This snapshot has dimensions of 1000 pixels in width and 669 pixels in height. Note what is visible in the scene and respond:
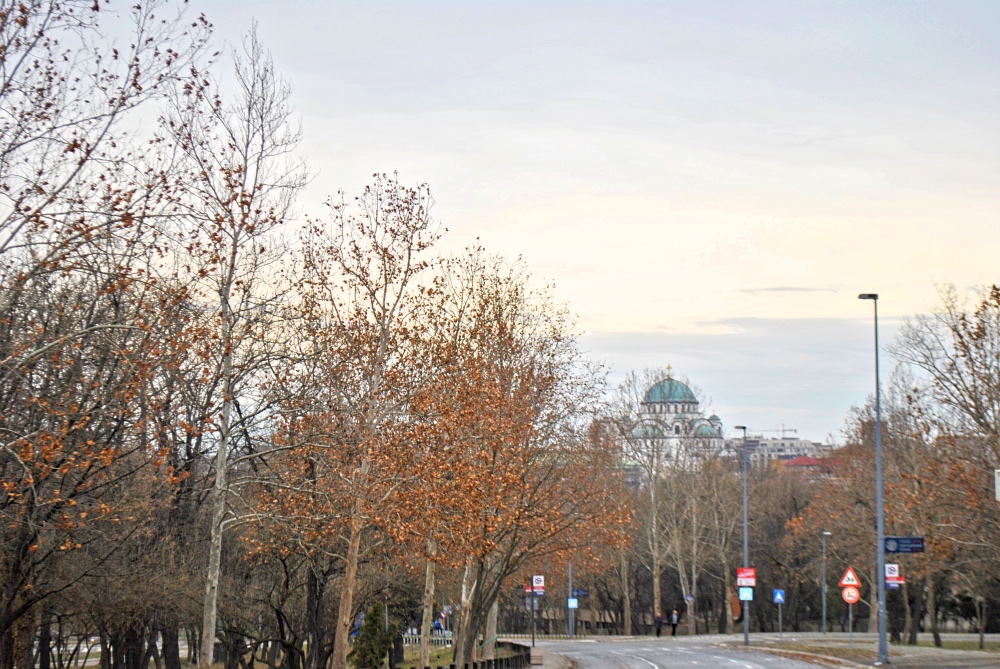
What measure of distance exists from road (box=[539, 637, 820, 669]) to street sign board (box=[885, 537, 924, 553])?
4701mm

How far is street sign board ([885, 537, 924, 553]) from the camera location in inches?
1281

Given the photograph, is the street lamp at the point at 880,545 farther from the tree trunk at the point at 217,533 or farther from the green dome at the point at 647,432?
the green dome at the point at 647,432

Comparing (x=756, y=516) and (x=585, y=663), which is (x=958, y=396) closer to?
(x=585, y=663)

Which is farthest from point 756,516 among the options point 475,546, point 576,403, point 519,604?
point 475,546

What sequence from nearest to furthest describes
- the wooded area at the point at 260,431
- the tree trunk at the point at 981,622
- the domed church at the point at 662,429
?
the wooded area at the point at 260,431
the tree trunk at the point at 981,622
the domed church at the point at 662,429

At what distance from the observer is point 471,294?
3244 cm

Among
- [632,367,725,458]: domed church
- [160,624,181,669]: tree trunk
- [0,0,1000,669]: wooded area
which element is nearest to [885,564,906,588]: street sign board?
A: [0,0,1000,669]: wooded area

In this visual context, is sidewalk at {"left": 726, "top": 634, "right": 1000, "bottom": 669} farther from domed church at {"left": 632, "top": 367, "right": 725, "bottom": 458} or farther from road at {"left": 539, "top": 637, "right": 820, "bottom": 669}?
domed church at {"left": 632, "top": 367, "right": 725, "bottom": 458}

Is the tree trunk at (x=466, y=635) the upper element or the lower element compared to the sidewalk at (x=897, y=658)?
upper

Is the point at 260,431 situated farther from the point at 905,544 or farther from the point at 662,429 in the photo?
the point at 662,429

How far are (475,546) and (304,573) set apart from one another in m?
12.6

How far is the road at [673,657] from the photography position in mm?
37312

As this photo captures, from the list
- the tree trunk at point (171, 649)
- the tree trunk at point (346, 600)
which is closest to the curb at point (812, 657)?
the tree trunk at point (346, 600)

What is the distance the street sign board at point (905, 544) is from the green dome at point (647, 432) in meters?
39.7
